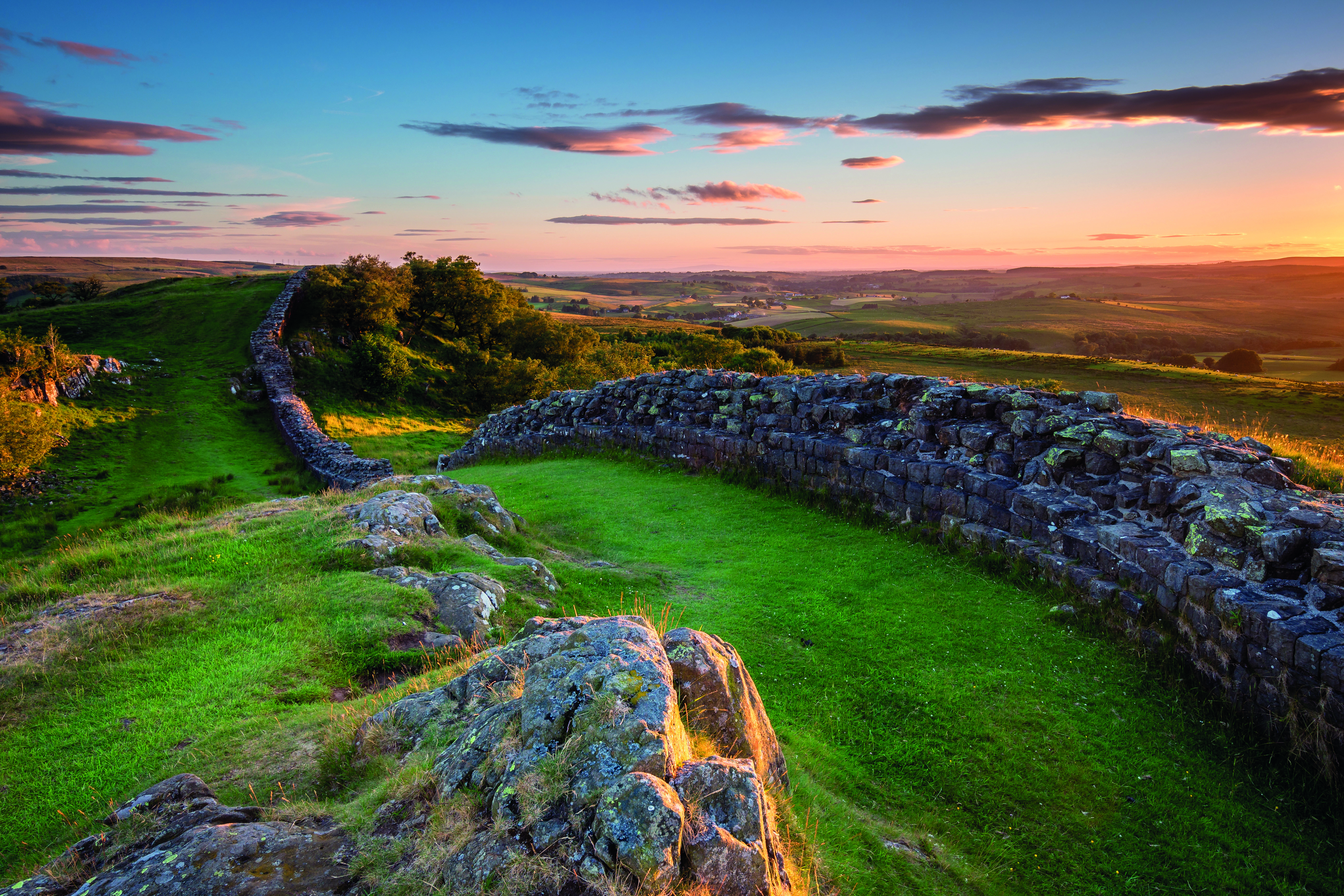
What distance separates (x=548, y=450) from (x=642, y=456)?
14.6 ft

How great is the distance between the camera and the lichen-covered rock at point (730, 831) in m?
2.98

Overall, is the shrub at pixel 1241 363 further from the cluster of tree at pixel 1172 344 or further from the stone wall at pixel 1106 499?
the stone wall at pixel 1106 499

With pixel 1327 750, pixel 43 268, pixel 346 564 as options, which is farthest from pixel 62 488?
pixel 43 268

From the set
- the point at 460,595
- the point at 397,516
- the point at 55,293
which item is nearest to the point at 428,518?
the point at 397,516

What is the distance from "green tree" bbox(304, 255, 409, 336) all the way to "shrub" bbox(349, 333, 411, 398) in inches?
206

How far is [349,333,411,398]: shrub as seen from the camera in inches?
1446

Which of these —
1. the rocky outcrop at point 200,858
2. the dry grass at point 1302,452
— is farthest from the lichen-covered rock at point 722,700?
the dry grass at point 1302,452

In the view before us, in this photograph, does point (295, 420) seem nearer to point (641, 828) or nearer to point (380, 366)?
point (380, 366)

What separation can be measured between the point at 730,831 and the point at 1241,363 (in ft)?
185

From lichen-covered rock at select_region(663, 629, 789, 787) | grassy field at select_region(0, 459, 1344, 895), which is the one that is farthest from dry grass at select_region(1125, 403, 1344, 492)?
lichen-covered rock at select_region(663, 629, 789, 787)

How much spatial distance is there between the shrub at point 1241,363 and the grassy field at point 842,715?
44233mm

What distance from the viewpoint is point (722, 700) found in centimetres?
429

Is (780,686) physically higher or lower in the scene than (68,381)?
lower

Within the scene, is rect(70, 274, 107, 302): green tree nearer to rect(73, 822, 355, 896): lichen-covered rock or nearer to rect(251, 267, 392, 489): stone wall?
rect(251, 267, 392, 489): stone wall
